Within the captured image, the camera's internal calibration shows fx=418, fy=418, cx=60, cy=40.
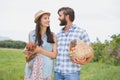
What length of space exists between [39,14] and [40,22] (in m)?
0.11

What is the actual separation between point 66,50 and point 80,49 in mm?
214

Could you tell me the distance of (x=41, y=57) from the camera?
5352 mm

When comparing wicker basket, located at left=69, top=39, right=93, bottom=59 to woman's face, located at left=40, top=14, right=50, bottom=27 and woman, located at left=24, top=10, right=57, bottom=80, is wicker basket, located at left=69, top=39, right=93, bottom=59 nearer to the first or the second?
woman, located at left=24, top=10, right=57, bottom=80

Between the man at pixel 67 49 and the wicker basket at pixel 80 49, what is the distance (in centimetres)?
6

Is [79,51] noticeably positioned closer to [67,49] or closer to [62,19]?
[67,49]

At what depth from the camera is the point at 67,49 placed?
17.8 ft

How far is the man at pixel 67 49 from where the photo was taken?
541 cm

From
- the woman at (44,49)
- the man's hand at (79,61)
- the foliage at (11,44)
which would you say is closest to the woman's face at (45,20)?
the woman at (44,49)

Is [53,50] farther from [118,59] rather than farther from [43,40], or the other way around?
[118,59]

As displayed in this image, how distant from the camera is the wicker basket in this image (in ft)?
17.4

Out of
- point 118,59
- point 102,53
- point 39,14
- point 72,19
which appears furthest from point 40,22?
point 102,53

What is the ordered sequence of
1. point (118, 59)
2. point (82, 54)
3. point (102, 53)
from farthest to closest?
point (102, 53) < point (118, 59) < point (82, 54)

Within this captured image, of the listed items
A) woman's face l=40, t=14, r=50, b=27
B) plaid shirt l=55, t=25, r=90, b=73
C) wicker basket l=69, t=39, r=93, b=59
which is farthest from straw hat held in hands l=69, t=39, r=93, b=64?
woman's face l=40, t=14, r=50, b=27

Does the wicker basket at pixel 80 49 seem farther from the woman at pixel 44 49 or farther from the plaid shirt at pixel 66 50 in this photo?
the woman at pixel 44 49
